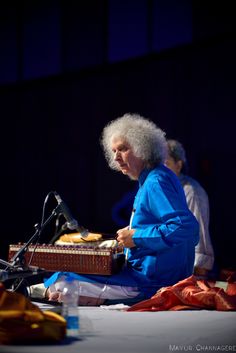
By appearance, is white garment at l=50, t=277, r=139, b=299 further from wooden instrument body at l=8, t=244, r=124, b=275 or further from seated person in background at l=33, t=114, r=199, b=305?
wooden instrument body at l=8, t=244, r=124, b=275

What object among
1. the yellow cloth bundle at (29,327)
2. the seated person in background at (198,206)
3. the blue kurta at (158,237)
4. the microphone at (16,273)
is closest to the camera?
the yellow cloth bundle at (29,327)

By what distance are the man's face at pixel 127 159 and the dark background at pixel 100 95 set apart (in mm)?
2952

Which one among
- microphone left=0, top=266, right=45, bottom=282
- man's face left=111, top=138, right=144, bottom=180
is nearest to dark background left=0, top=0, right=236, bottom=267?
man's face left=111, top=138, right=144, bottom=180

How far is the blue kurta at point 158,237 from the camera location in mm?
4652

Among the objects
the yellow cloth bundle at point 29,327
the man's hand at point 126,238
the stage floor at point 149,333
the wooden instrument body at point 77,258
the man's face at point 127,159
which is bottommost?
the stage floor at point 149,333

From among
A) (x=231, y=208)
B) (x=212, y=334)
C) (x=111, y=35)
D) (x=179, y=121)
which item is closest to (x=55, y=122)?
(x=111, y=35)

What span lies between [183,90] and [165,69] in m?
0.39

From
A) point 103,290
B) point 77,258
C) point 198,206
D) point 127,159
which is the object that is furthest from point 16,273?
point 198,206

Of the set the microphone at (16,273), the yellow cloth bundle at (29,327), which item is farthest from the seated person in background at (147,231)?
the yellow cloth bundle at (29,327)

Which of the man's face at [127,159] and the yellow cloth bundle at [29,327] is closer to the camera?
the yellow cloth bundle at [29,327]

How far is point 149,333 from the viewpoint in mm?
3783

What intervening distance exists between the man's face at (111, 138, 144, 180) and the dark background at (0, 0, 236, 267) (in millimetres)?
2952

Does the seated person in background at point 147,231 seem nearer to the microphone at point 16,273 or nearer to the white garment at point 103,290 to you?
the white garment at point 103,290

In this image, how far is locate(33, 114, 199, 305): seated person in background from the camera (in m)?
4.68
